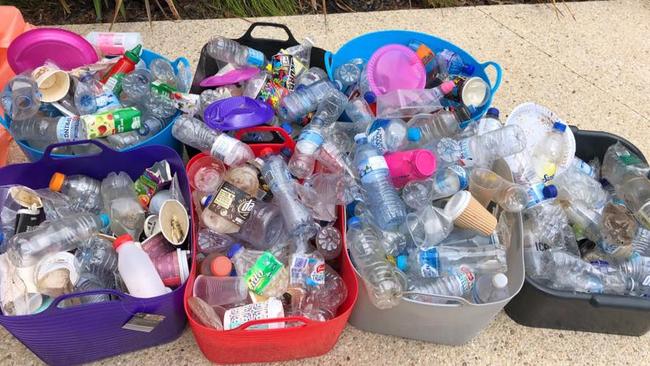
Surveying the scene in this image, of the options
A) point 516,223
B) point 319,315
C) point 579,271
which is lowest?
point 319,315

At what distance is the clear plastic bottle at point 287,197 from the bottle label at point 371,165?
221 millimetres

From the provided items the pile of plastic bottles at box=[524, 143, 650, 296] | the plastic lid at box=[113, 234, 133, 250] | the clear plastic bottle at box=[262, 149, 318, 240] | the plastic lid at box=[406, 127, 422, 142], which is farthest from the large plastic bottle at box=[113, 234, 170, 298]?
the pile of plastic bottles at box=[524, 143, 650, 296]

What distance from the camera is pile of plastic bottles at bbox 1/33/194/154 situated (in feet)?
5.70

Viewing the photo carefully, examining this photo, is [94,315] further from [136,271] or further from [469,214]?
[469,214]

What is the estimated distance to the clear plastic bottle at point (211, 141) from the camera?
5.53 feet

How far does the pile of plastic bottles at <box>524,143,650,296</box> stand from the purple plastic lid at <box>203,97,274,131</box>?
1.01 metres

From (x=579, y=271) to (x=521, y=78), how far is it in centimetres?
128

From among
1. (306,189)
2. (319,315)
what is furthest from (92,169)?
(319,315)

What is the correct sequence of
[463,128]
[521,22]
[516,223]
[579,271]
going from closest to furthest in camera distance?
1. [516,223]
2. [579,271]
3. [463,128]
4. [521,22]

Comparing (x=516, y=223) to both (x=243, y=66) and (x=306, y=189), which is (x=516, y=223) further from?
(x=243, y=66)

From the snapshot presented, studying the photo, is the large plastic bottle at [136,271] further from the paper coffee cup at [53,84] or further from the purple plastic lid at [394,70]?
the purple plastic lid at [394,70]

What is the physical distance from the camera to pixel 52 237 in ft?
5.04

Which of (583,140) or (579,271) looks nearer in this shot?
(579,271)

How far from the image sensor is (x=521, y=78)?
8.71 feet
